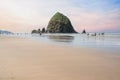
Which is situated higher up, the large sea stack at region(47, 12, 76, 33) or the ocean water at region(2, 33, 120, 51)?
the large sea stack at region(47, 12, 76, 33)

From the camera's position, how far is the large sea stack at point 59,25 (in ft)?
480

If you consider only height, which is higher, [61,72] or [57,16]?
[57,16]

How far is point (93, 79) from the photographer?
570 cm

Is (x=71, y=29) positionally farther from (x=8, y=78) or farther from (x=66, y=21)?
(x=8, y=78)

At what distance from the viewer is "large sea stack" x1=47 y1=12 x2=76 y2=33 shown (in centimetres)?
14638

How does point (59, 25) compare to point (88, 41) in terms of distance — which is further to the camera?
point (59, 25)

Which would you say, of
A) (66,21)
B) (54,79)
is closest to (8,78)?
(54,79)

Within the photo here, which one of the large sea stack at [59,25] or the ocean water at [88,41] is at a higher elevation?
the large sea stack at [59,25]

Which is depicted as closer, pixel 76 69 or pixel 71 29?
pixel 76 69

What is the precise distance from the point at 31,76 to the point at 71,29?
156m

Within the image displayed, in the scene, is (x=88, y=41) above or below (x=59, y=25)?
below

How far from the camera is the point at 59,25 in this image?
150250mm

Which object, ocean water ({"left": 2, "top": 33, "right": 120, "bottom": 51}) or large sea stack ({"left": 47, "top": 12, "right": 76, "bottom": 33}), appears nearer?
ocean water ({"left": 2, "top": 33, "right": 120, "bottom": 51})

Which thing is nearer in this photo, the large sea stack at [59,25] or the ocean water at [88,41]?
the ocean water at [88,41]
